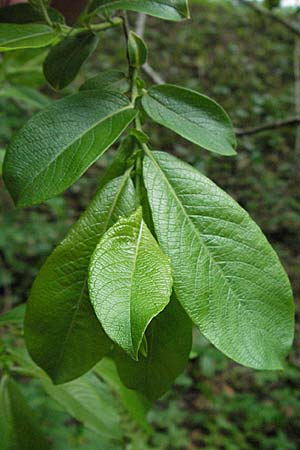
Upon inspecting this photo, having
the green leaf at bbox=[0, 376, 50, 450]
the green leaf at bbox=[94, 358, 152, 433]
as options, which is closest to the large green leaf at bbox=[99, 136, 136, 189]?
the green leaf at bbox=[94, 358, 152, 433]

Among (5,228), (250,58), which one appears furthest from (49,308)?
(250,58)

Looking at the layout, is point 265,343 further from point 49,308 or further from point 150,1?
point 150,1

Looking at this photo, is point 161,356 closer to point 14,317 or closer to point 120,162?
point 120,162

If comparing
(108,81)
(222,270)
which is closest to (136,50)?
(108,81)

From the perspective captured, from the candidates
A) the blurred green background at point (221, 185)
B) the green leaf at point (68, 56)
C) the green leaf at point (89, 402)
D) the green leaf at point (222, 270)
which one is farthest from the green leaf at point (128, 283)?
the blurred green background at point (221, 185)

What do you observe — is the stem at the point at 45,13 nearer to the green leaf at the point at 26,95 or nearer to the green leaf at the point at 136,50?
the green leaf at the point at 136,50

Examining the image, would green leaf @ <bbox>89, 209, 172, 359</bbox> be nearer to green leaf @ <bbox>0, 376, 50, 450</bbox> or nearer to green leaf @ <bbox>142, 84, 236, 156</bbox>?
green leaf @ <bbox>142, 84, 236, 156</bbox>
